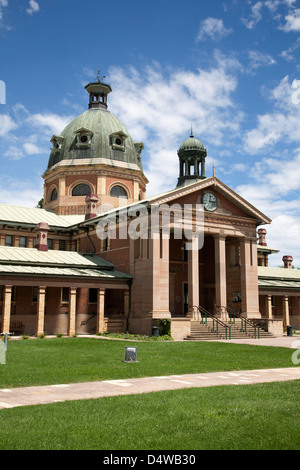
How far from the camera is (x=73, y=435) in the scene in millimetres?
7445

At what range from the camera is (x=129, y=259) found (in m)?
37.5

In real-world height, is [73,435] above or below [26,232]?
below

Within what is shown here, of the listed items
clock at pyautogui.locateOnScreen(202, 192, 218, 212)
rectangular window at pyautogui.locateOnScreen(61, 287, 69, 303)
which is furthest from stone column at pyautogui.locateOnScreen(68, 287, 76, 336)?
clock at pyautogui.locateOnScreen(202, 192, 218, 212)

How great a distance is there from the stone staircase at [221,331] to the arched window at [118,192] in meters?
20.2

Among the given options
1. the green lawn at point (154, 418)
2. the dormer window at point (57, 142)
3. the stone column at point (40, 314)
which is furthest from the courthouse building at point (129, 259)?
the green lawn at point (154, 418)

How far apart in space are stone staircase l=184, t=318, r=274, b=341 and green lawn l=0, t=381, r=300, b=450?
21.8 metres

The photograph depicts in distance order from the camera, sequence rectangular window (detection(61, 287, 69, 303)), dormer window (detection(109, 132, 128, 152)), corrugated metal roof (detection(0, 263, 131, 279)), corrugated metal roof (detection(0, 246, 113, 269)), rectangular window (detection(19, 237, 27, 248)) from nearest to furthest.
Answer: corrugated metal roof (detection(0, 263, 131, 279))
corrugated metal roof (detection(0, 246, 113, 269))
rectangular window (detection(61, 287, 69, 303))
rectangular window (detection(19, 237, 27, 248))
dormer window (detection(109, 132, 128, 152))

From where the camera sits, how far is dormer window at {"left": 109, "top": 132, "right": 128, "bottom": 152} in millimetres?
52359

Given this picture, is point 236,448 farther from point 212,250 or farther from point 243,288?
point 212,250

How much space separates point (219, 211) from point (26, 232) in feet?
58.2

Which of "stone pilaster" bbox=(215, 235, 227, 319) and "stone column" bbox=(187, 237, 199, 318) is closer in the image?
"stone column" bbox=(187, 237, 199, 318)

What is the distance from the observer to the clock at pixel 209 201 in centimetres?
3741

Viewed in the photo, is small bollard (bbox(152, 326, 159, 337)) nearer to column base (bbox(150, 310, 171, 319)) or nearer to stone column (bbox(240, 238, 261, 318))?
column base (bbox(150, 310, 171, 319))
